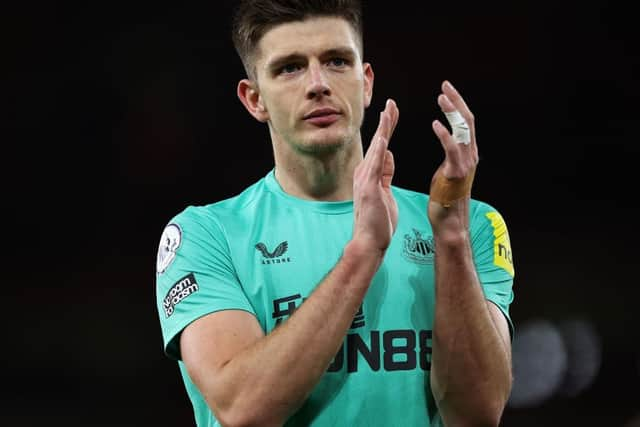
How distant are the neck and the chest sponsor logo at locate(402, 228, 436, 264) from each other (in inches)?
8.8

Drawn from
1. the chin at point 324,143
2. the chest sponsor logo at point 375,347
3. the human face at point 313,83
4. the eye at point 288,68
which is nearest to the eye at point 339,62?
the human face at point 313,83

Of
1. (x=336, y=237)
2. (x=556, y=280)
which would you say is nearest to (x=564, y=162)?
(x=556, y=280)

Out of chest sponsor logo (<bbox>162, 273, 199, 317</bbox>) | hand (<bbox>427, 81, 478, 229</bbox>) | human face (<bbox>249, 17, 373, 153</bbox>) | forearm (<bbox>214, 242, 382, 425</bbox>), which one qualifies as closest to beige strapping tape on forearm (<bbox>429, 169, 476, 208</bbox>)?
hand (<bbox>427, 81, 478, 229</bbox>)

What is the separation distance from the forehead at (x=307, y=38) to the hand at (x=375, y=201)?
36cm

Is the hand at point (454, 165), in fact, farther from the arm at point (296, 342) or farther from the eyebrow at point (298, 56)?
the eyebrow at point (298, 56)

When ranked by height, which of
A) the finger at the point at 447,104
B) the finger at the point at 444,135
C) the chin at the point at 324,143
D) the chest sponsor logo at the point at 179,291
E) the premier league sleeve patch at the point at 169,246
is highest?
the finger at the point at 447,104

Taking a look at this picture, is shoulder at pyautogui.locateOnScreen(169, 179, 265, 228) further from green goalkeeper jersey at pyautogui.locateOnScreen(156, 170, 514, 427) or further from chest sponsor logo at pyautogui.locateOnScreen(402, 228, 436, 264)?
chest sponsor logo at pyautogui.locateOnScreen(402, 228, 436, 264)

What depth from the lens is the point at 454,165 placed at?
2273mm

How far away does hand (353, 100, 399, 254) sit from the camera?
89.5 inches

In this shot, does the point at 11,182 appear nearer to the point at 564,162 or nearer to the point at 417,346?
the point at 564,162

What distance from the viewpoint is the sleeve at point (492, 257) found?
8.62ft

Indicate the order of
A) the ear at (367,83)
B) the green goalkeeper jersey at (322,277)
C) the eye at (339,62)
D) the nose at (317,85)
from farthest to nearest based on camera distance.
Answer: the ear at (367,83), the eye at (339,62), the nose at (317,85), the green goalkeeper jersey at (322,277)

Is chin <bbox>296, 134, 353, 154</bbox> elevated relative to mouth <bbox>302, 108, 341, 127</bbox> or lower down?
lower down

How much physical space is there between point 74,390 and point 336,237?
12.0ft
